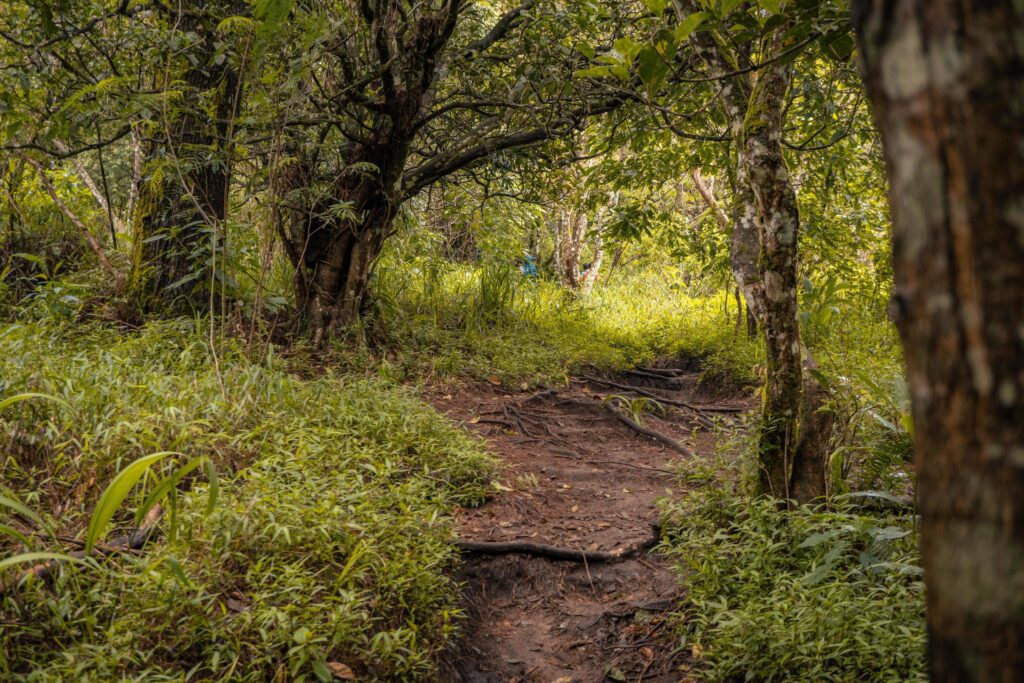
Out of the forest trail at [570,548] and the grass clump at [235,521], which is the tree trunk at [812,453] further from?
the grass clump at [235,521]

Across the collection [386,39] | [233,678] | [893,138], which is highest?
[386,39]

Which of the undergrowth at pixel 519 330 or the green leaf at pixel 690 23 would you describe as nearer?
the green leaf at pixel 690 23

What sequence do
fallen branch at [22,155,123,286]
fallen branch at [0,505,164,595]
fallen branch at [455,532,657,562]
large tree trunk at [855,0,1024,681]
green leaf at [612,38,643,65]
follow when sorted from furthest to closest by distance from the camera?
fallen branch at [22,155,123,286]
fallen branch at [455,532,657,562]
fallen branch at [0,505,164,595]
green leaf at [612,38,643,65]
large tree trunk at [855,0,1024,681]

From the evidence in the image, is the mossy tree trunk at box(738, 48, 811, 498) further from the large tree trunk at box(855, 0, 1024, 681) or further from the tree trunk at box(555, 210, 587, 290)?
the tree trunk at box(555, 210, 587, 290)

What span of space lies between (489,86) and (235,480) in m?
4.61

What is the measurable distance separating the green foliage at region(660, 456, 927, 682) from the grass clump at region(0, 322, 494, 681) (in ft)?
3.76

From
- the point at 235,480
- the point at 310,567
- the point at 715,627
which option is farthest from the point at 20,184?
the point at 715,627

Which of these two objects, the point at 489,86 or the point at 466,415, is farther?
the point at 489,86

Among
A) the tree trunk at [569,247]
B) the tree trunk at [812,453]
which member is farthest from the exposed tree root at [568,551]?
the tree trunk at [569,247]

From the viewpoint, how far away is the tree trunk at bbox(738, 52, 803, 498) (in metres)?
3.32

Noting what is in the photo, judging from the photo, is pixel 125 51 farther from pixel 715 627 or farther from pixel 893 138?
pixel 893 138

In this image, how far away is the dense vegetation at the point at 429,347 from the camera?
30.8 inches

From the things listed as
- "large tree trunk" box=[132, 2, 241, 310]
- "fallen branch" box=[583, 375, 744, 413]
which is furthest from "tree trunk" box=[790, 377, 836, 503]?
"large tree trunk" box=[132, 2, 241, 310]

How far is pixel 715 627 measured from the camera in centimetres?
288
